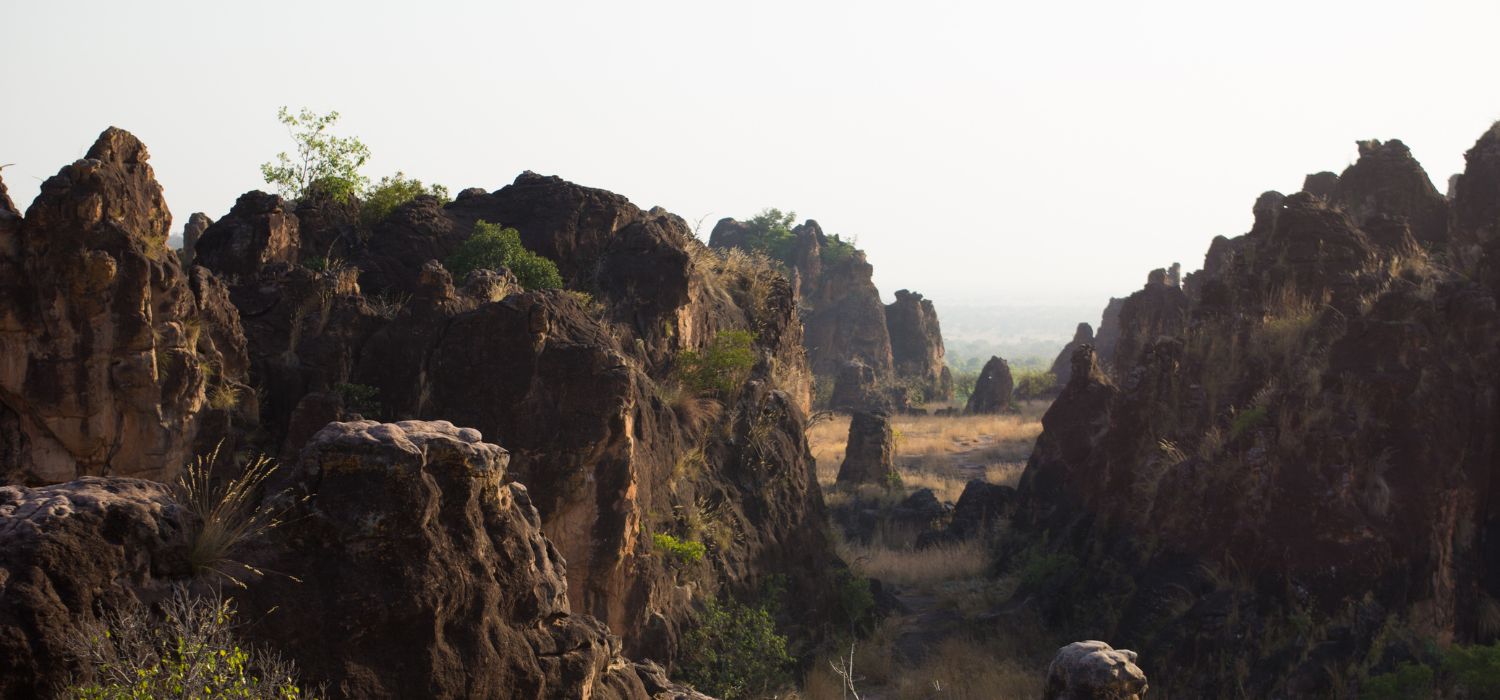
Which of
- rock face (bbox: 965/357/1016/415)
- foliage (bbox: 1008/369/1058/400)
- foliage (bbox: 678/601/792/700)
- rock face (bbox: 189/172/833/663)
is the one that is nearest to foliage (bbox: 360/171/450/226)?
rock face (bbox: 189/172/833/663)

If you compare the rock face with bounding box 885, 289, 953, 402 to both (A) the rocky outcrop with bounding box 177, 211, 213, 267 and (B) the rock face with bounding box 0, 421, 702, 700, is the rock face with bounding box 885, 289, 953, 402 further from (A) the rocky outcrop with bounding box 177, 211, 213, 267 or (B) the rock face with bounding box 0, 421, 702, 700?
(B) the rock face with bounding box 0, 421, 702, 700

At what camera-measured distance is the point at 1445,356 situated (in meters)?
16.6

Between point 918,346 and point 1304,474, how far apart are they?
185ft

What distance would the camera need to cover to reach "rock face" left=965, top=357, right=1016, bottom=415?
2248 inches

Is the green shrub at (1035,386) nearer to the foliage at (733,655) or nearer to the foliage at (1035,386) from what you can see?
the foliage at (1035,386)

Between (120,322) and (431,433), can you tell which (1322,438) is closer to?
(431,433)

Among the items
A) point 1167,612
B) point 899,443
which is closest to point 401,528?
point 1167,612

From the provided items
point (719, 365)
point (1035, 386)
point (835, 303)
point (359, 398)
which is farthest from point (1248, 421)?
point (835, 303)

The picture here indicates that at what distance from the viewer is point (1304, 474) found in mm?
16547

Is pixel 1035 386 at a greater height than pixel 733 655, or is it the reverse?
pixel 1035 386

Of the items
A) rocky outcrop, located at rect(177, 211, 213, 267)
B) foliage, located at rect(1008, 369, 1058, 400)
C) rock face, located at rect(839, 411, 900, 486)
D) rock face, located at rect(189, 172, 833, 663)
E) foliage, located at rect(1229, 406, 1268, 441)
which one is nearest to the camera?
rock face, located at rect(189, 172, 833, 663)

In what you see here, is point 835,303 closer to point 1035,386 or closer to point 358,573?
point 1035,386

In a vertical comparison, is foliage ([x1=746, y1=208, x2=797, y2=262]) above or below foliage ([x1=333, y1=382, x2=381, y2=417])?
above

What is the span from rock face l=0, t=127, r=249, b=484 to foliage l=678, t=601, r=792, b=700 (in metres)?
6.13
